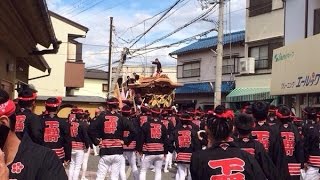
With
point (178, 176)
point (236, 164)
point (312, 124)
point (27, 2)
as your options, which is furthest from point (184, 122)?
point (236, 164)

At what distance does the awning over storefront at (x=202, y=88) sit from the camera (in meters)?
33.9

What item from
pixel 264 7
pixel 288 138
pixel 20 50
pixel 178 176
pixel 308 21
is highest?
pixel 264 7

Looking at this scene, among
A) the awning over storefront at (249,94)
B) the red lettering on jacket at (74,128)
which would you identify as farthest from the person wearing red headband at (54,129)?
the awning over storefront at (249,94)

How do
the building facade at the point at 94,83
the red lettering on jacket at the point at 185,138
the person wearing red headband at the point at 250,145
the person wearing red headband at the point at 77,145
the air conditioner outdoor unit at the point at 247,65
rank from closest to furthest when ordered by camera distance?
the person wearing red headband at the point at 250,145
the red lettering on jacket at the point at 185,138
the person wearing red headband at the point at 77,145
the air conditioner outdoor unit at the point at 247,65
the building facade at the point at 94,83

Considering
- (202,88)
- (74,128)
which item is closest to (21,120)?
(74,128)

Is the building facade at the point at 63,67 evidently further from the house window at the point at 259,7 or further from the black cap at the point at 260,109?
the black cap at the point at 260,109

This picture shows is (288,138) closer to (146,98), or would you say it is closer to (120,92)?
(146,98)

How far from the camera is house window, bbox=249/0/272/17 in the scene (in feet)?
92.5

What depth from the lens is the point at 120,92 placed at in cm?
2517

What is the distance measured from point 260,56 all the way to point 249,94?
2258 millimetres

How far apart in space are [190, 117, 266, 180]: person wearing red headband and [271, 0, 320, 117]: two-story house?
38.1 ft

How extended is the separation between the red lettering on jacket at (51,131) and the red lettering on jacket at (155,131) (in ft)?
10.4

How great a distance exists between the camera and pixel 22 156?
271cm

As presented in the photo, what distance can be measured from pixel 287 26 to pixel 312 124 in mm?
12156
